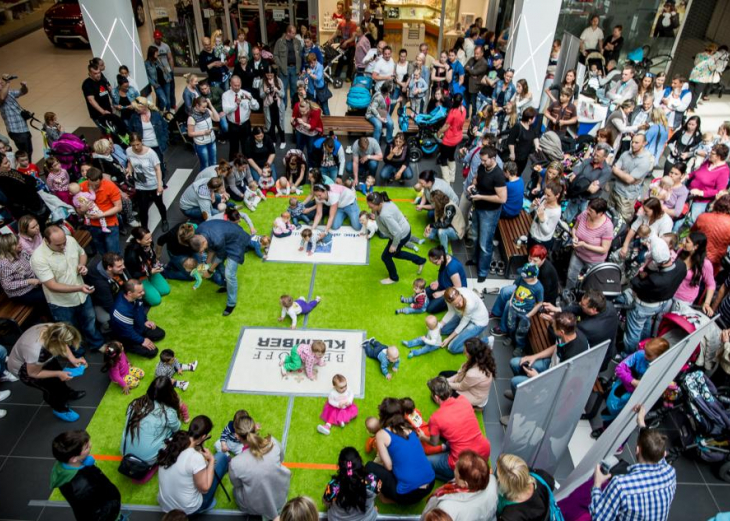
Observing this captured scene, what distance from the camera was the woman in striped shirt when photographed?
6.07 m

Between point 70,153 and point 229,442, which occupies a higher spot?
point 70,153

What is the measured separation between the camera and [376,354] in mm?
6184

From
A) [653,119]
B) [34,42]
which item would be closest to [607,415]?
[653,119]

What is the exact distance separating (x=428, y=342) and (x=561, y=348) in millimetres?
1666

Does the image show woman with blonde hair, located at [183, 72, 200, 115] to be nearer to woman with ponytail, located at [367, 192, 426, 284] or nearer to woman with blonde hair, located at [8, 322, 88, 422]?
woman with ponytail, located at [367, 192, 426, 284]

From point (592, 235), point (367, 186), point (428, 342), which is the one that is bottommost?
point (428, 342)

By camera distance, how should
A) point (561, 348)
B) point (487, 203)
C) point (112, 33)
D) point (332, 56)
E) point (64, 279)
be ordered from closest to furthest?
1. point (561, 348)
2. point (64, 279)
3. point (487, 203)
4. point (112, 33)
5. point (332, 56)

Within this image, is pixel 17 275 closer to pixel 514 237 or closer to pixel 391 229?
pixel 391 229

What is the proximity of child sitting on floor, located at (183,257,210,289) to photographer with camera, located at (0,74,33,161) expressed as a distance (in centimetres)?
419

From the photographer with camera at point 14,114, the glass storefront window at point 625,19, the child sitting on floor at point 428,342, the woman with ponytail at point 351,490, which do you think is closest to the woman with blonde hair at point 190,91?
the photographer with camera at point 14,114

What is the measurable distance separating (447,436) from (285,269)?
3.87 meters

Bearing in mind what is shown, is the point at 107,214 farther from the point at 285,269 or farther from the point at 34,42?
the point at 34,42

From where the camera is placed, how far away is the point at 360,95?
11398mm

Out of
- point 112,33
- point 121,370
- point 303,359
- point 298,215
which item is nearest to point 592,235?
point 303,359
